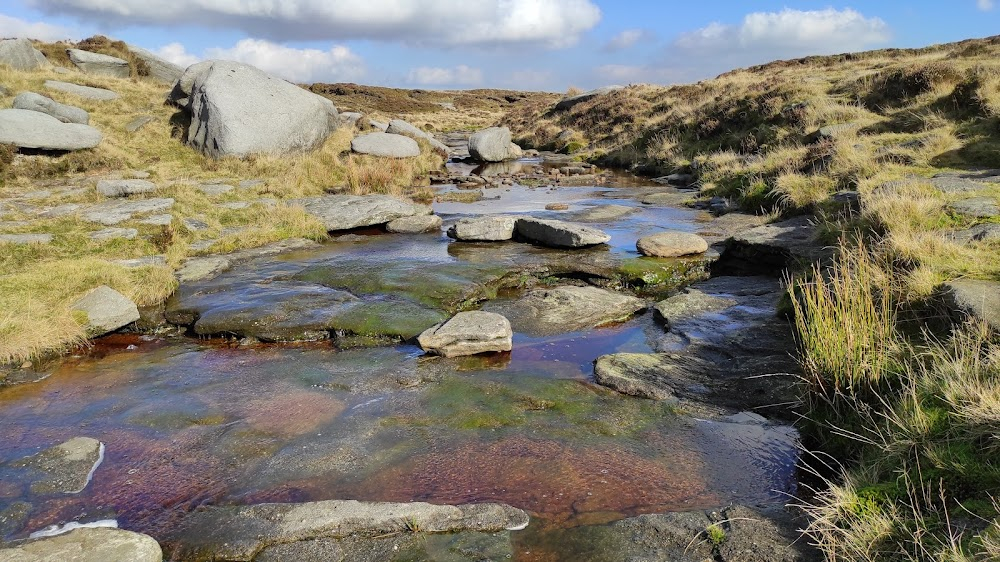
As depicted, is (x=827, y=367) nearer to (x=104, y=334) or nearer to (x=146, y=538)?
(x=146, y=538)

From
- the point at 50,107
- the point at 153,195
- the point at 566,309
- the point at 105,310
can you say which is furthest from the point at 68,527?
the point at 50,107

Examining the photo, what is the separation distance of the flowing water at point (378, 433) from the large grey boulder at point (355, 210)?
21.4ft

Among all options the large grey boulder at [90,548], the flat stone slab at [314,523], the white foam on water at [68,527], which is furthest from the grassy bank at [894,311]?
the white foam on water at [68,527]

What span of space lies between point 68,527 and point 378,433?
2.46 metres

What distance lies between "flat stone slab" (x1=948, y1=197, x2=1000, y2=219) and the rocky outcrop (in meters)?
4.03

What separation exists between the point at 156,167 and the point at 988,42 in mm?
32667

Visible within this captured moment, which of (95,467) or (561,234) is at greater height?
(561,234)

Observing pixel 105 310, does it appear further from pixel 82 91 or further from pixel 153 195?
pixel 82 91

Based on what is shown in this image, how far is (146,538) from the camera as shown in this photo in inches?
173

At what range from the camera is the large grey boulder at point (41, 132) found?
53.0ft

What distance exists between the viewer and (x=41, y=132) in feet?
54.3

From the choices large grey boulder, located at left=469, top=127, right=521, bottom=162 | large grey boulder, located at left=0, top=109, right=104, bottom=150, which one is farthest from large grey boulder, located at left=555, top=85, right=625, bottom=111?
large grey boulder, located at left=0, top=109, right=104, bottom=150

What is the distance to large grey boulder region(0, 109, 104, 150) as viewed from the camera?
1616 cm

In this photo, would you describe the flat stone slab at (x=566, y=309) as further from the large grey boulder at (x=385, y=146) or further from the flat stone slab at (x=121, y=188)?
the large grey boulder at (x=385, y=146)
